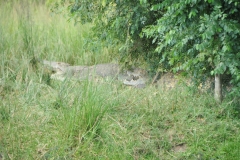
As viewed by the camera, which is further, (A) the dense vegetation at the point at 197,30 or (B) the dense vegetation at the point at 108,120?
(A) the dense vegetation at the point at 197,30

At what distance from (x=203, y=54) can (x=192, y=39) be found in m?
0.39

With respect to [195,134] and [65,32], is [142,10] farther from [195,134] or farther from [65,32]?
[65,32]

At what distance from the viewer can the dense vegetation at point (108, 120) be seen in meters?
3.96

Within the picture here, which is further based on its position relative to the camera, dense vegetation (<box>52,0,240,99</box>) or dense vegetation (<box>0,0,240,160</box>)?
dense vegetation (<box>52,0,240,99</box>)

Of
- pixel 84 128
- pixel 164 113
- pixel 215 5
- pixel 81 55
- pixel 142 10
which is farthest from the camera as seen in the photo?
pixel 81 55

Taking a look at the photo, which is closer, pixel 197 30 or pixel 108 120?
pixel 108 120

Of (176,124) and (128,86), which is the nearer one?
(176,124)

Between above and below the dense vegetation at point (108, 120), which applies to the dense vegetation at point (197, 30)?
above

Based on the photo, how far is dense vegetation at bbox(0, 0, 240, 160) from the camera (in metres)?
3.96

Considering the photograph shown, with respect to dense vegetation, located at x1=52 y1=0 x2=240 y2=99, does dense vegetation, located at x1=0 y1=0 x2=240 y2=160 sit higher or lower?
lower

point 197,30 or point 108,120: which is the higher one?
point 197,30

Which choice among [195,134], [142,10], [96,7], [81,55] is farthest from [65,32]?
[195,134]

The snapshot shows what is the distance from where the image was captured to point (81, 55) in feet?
24.5

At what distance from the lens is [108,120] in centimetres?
450
